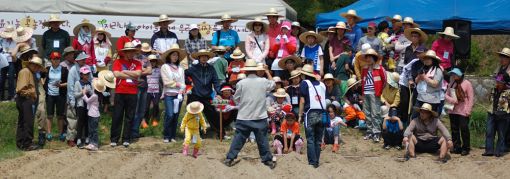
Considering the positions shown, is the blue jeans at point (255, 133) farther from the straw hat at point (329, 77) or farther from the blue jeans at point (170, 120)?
the straw hat at point (329, 77)

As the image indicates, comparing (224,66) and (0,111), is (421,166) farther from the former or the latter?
(0,111)

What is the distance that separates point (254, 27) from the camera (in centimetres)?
1470

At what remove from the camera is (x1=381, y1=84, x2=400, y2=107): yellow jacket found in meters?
13.4

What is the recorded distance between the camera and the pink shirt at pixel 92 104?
1248 centimetres

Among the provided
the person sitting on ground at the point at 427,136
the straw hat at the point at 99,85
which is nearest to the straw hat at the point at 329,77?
the person sitting on ground at the point at 427,136

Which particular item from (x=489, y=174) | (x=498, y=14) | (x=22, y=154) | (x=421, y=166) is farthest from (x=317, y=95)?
(x=498, y=14)

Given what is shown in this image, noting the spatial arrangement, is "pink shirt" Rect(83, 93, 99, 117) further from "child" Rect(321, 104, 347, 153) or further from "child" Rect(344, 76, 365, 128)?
"child" Rect(344, 76, 365, 128)

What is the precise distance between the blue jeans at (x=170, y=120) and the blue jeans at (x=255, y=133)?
211cm

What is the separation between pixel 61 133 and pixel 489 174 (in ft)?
23.1

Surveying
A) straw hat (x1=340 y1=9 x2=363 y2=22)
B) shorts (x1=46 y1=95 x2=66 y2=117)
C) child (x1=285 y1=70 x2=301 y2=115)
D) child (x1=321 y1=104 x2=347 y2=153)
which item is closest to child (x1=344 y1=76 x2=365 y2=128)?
child (x1=321 y1=104 x2=347 y2=153)

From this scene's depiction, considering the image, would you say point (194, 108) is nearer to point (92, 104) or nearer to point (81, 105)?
point (92, 104)

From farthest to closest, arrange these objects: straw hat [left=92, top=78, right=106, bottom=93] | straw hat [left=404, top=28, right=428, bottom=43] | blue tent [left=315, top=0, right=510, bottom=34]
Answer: blue tent [left=315, top=0, right=510, bottom=34], straw hat [left=404, top=28, right=428, bottom=43], straw hat [left=92, top=78, right=106, bottom=93]

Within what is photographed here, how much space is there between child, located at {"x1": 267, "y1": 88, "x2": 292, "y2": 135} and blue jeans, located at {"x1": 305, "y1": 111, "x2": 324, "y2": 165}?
1.68 metres

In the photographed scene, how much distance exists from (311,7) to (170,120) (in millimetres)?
10725
